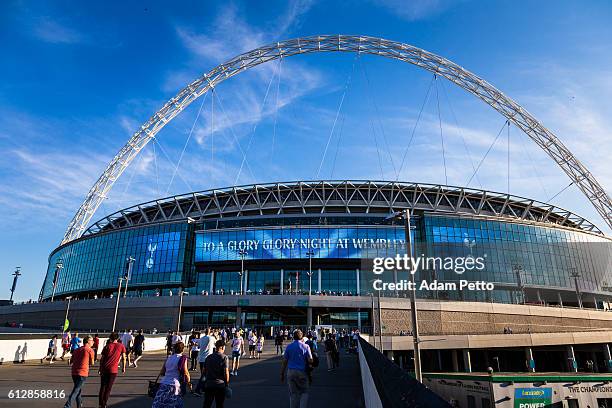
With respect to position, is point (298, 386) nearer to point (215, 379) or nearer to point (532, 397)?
point (215, 379)

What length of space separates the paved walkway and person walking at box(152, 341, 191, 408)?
13.3 feet

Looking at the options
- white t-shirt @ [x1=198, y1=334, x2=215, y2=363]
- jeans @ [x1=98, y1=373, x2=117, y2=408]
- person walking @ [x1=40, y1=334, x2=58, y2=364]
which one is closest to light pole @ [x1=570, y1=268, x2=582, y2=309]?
white t-shirt @ [x1=198, y1=334, x2=215, y2=363]

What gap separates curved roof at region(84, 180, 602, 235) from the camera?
271 feet

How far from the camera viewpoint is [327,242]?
73.7m

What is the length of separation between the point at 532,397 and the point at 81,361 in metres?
16.6

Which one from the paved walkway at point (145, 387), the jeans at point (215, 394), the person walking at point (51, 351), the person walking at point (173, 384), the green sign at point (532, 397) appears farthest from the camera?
the person walking at point (51, 351)

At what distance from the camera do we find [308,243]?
73875 mm

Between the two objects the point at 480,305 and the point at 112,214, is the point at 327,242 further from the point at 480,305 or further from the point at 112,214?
the point at 112,214

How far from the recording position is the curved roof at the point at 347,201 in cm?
Answer: 8269

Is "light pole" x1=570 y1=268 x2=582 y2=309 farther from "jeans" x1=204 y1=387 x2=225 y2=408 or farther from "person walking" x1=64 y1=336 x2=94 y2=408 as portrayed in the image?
"person walking" x1=64 y1=336 x2=94 y2=408

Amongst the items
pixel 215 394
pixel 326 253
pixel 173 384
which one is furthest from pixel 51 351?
pixel 326 253

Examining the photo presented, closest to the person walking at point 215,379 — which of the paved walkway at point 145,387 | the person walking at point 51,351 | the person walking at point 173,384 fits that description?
the person walking at point 173,384

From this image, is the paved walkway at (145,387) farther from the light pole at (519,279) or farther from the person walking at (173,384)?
the light pole at (519,279)

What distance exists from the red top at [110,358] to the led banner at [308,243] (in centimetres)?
6297
